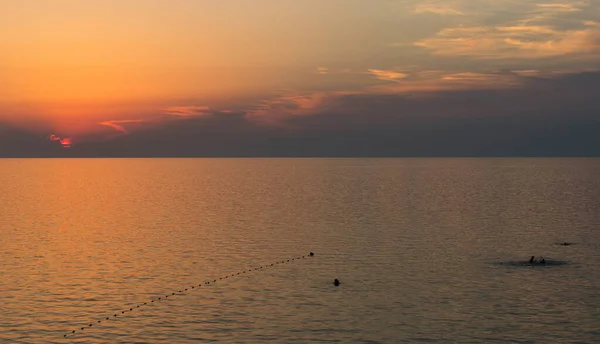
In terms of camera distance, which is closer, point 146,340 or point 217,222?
point 146,340

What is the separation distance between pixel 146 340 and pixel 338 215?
309 ft

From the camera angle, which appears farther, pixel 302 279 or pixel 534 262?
Answer: pixel 534 262

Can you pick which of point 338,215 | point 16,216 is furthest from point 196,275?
point 16,216

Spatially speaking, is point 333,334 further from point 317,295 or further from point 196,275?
point 196,275

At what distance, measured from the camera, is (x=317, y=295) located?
2490 inches

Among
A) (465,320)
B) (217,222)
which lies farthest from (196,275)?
(217,222)

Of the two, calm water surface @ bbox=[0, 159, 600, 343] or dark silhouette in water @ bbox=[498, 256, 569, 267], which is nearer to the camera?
calm water surface @ bbox=[0, 159, 600, 343]

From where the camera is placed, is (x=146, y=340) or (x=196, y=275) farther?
(x=196, y=275)

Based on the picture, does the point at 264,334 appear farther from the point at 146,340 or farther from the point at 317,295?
the point at 317,295

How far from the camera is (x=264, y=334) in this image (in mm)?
50500

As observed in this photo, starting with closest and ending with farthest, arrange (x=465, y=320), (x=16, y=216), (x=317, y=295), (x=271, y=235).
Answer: (x=465, y=320) → (x=317, y=295) → (x=271, y=235) → (x=16, y=216)

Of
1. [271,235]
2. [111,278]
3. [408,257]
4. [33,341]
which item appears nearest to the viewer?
[33,341]

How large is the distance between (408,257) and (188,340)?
41314 mm

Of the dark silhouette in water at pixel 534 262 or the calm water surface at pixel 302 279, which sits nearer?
the calm water surface at pixel 302 279
